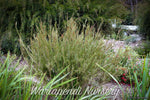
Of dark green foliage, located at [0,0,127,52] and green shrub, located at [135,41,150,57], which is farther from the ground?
dark green foliage, located at [0,0,127,52]

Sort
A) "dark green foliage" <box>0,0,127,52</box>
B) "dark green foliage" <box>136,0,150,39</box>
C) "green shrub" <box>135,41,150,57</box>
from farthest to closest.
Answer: "dark green foliage" <box>136,0,150,39</box>
"green shrub" <box>135,41,150,57</box>
"dark green foliage" <box>0,0,127,52</box>

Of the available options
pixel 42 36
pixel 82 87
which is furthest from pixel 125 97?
pixel 42 36

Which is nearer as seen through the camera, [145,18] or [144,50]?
[144,50]

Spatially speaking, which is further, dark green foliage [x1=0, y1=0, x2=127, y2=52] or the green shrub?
the green shrub

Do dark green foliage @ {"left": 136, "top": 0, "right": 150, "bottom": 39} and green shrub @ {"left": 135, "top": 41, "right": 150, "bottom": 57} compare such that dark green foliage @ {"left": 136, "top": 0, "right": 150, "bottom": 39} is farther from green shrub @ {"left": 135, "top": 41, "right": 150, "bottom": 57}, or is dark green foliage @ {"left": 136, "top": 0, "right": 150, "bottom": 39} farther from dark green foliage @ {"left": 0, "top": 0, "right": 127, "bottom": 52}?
dark green foliage @ {"left": 0, "top": 0, "right": 127, "bottom": 52}

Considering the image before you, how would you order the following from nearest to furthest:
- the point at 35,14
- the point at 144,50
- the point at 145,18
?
the point at 35,14 → the point at 144,50 → the point at 145,18

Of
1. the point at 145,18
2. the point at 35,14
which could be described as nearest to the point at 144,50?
the point at 145,18

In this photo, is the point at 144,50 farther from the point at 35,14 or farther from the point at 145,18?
the point at 35,14

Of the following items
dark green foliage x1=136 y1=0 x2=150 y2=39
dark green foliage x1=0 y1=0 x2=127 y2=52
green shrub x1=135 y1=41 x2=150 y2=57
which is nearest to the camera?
dark green foliage x1=0 y1=0 x2=127 y2=52

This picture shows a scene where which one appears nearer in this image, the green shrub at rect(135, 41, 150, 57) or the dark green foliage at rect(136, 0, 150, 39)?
the green shrub at rect(135, 41, 150, 57)

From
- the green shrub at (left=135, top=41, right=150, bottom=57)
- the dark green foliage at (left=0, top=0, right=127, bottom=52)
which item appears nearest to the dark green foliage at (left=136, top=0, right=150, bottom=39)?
the green shrub at (left=135, top=41, right=150, bottom=57)

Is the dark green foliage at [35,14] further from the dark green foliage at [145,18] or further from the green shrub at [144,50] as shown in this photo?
the green shrub at [144,50]

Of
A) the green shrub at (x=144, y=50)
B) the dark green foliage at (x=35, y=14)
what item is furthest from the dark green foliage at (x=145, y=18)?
the dark green foliage at (x=35, y=14)

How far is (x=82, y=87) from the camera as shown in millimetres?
1847
